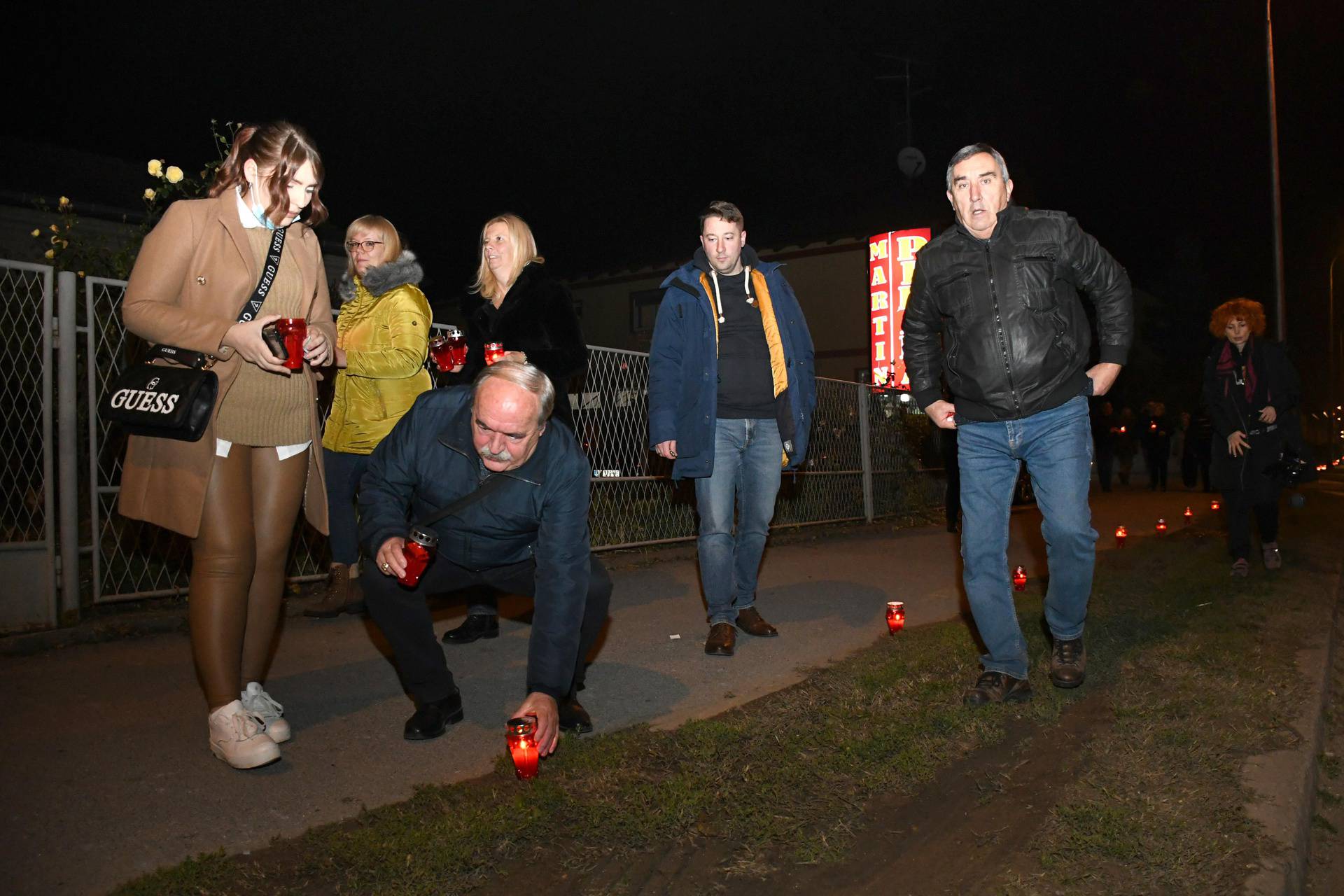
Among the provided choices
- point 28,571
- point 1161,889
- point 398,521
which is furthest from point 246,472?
point 1161,889

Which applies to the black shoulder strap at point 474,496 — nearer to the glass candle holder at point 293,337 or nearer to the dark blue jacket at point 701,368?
the glass candle holder at point 293,337

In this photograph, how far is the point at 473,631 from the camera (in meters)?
4.77

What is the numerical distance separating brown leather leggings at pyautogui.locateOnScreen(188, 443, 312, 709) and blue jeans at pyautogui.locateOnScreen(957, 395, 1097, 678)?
2.46 m

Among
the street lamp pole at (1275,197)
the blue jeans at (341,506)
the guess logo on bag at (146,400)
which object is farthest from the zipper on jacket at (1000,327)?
the street lamp pole at (1275,197)

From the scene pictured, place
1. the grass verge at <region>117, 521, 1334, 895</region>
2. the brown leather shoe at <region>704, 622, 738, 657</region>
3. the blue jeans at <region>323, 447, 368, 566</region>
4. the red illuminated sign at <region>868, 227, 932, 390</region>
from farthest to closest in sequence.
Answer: the red illuminated sign at <region>868, 227, 932, 390</region> < the blue jeans at <region>323, 447, 368, 566</region> < the brown leather shoe at <region>704, 622, 738, 657</region> < the grass verge at <region>117, 521, 1334, 895</region>

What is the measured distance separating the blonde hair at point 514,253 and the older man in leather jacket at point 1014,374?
1864 mm

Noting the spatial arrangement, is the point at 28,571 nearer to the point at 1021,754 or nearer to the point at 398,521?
the point at 398,521

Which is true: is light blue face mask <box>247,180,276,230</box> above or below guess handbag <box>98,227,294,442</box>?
above

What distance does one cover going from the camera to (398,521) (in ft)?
10.4

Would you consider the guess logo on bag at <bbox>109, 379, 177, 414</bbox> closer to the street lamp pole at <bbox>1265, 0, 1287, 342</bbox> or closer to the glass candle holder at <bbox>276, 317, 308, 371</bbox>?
→ the glass candle holder at <bbox>276, 317, 308, 371</bbox>

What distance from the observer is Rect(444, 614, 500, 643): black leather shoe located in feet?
15.5

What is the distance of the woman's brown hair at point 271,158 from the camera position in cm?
307

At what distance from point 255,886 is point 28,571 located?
10.9 feet

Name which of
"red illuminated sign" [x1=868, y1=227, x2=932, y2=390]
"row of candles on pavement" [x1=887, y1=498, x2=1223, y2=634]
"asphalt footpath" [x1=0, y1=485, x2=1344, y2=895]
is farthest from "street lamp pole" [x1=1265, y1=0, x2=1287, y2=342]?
"asphalt footpath" [x1=0, y1=485, x2=1344, y2=895]
